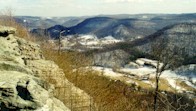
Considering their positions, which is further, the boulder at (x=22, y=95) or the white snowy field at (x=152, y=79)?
the white snowy field at (x=152, y=79)

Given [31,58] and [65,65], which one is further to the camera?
[65,65]

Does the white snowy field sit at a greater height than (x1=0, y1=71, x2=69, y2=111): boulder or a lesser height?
lesser

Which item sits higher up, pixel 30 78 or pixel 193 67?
pixel 30 78

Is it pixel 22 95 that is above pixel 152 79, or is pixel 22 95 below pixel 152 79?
above

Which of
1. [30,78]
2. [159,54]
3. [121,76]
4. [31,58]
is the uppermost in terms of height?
[30,78]

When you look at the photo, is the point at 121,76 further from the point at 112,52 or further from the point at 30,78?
the point at 30,78

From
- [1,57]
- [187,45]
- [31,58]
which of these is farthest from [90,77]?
[187,45]

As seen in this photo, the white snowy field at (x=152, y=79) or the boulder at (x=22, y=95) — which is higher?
the boulder at (x=22, y=95)

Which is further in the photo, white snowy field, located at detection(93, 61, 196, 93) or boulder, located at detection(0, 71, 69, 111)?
white snowy field, located at detection(93, 61, 196, 93)

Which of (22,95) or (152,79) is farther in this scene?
(152,79)

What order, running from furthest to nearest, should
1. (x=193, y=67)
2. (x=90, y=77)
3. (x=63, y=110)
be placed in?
(x=193, y=67) < (x=90, y=77) < (x=63, y=110)

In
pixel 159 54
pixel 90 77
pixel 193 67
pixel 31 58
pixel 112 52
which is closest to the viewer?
pixel 31 58
